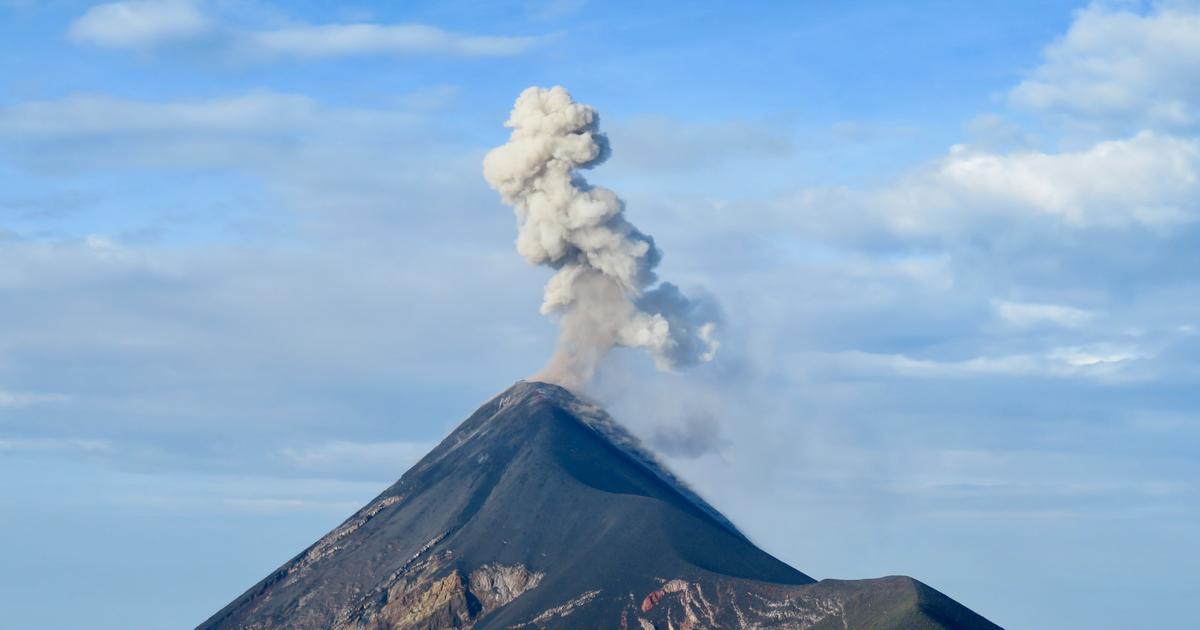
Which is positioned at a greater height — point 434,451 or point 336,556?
point 434,451

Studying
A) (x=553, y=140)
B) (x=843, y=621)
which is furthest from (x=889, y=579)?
(x=553, y=140)

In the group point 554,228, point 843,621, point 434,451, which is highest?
point 554,228

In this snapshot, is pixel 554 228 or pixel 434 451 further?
pixel 434 451

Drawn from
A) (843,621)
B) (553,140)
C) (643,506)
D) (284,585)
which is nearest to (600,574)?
(643,506)

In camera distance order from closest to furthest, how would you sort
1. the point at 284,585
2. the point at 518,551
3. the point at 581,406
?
the point at 518,551 → the point at 284,585 → the point at 581,406

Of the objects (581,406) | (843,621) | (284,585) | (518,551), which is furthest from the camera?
(581,406)

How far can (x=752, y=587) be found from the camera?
125 m

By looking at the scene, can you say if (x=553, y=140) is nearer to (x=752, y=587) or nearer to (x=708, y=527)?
(x=708, y=527)

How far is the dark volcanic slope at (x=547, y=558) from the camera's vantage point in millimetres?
122812

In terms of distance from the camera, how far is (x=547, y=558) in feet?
465

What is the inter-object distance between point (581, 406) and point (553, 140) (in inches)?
1130

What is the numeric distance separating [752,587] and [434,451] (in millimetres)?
56387

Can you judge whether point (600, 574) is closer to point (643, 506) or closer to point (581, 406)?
point (643, 506)

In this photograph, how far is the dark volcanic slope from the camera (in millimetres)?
122812
